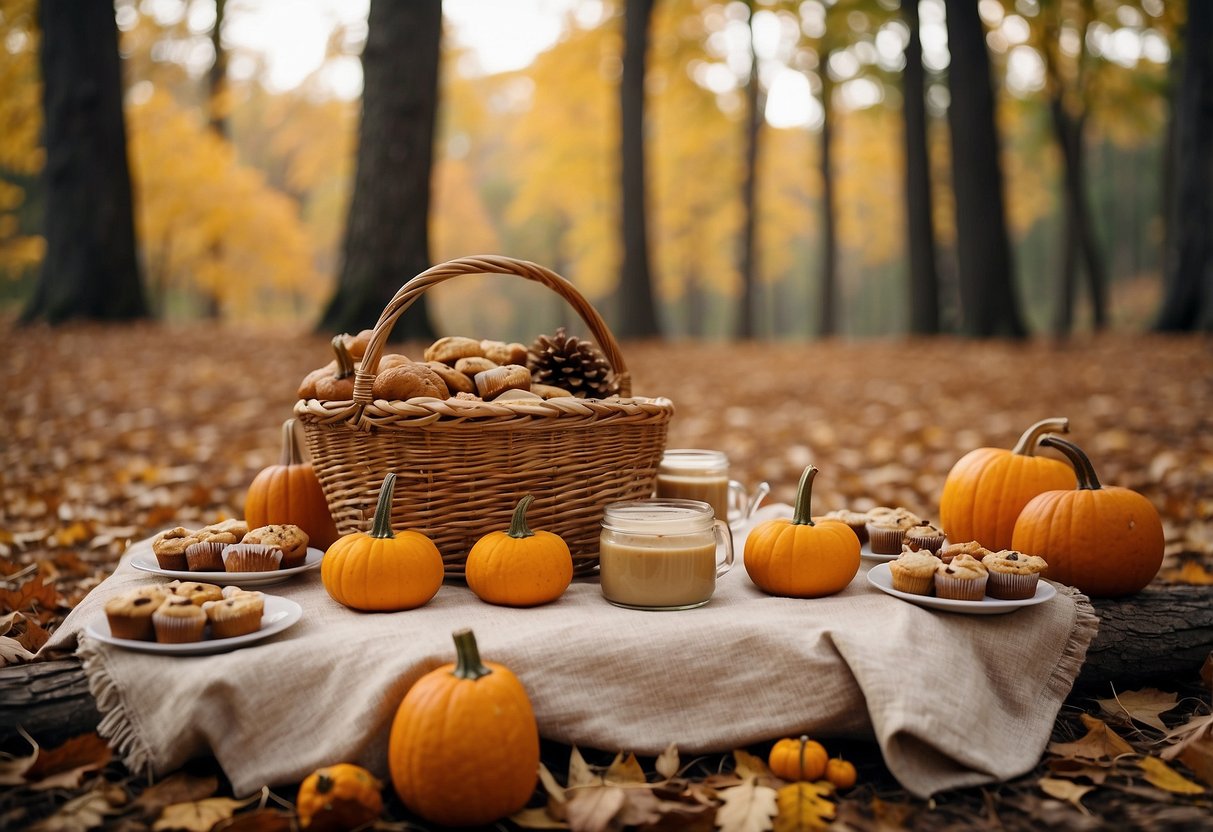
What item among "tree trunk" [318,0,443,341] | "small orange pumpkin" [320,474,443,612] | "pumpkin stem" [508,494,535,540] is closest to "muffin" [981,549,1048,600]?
"pumpkin stem" [508,494,535,540]

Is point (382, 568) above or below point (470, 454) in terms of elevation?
below

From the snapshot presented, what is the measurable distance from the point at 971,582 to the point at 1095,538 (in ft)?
1.69

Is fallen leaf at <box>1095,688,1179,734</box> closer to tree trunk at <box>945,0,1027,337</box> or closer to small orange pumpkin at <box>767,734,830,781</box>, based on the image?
small orange pumpkin at <box>767,734,830,781</box>

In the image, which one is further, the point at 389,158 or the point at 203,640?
the point at 389,158

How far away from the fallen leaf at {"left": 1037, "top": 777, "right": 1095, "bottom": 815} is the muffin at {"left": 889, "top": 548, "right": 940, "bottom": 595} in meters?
0.44

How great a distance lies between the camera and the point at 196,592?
184 cm

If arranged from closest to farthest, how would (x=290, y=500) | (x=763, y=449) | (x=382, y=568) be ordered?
(x=382, y=568)
(x=290, y=500)
(x=763, y=449)

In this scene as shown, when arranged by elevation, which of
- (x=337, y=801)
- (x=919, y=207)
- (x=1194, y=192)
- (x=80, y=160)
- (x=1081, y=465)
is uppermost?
(x=80, y=160)

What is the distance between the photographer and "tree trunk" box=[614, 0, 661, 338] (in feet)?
39.2

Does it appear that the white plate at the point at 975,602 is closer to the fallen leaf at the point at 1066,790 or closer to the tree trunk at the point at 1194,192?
the fallen leaf at the point at 1066,790

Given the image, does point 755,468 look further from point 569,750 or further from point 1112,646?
point 569,750

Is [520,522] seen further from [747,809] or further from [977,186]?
[977,186]

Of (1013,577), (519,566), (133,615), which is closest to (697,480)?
(519,566)

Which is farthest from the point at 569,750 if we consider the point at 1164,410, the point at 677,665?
the point at 1164,410
